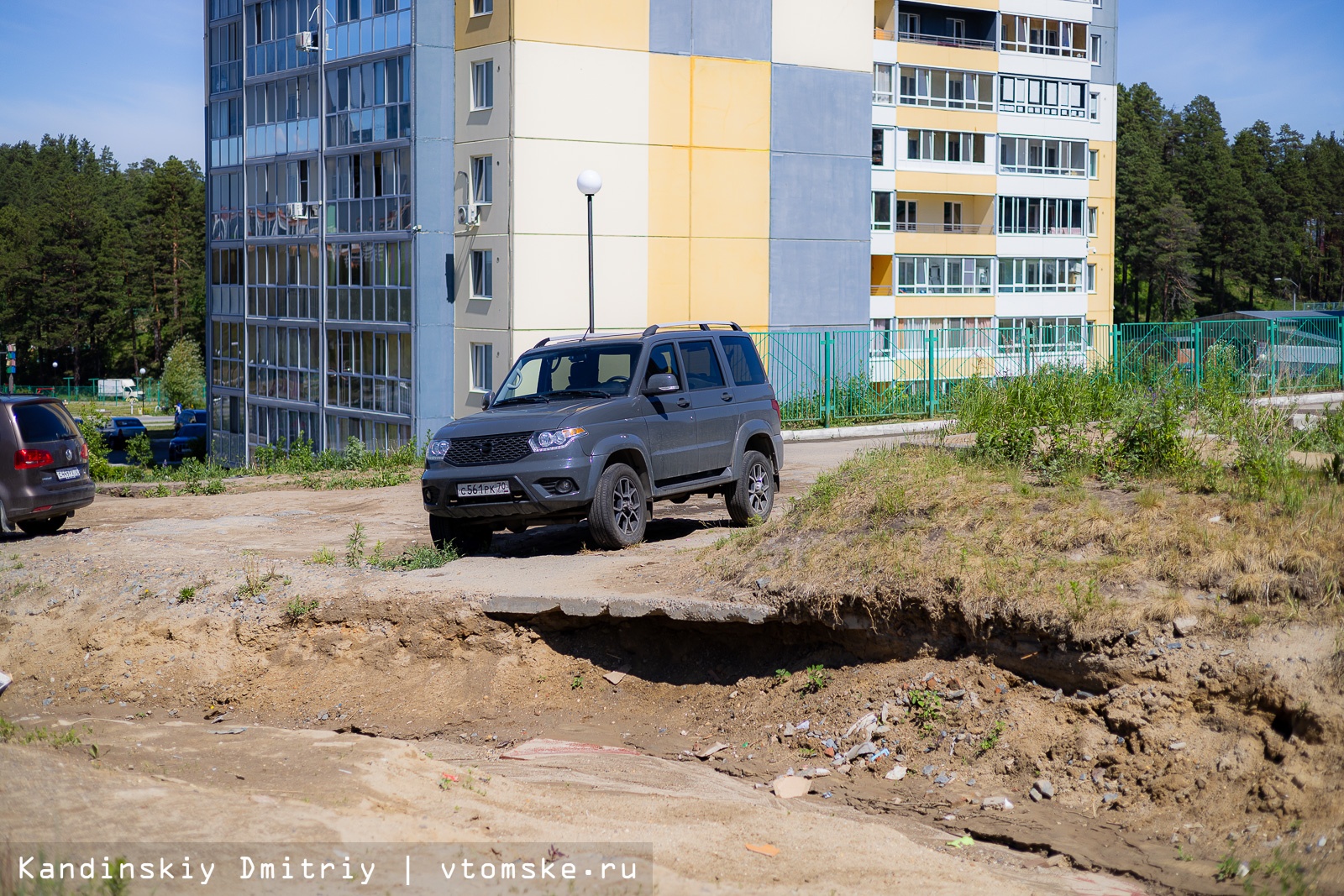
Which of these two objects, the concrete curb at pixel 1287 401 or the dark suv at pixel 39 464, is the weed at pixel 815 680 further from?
the dark suv at pixel 39 464

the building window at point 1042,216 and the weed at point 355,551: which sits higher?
the building window at point 1042,216

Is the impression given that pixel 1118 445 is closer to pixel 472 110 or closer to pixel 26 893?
pixel 26 893

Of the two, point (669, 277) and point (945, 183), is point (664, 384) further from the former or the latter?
point (945, 183)

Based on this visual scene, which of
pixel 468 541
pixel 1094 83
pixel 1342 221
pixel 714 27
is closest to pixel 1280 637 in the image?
pixel 468 541

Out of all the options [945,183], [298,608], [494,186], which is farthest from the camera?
[945,183]

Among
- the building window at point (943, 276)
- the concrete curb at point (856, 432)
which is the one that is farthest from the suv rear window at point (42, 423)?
the building window at point (943, 276)

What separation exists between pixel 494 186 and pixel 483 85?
3037 millimetres

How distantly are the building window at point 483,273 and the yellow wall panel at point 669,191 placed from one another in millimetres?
4674

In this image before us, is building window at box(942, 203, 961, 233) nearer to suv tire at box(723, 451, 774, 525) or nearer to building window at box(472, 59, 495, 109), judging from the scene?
building window at box(472, 59, 495, 109)

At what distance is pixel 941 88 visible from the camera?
53.4 metres

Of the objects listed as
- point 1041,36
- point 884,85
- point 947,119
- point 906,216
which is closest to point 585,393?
point 884,85

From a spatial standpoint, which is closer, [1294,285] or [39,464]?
[39,464]

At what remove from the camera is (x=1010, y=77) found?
54.9 m

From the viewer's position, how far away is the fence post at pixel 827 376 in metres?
26.2
